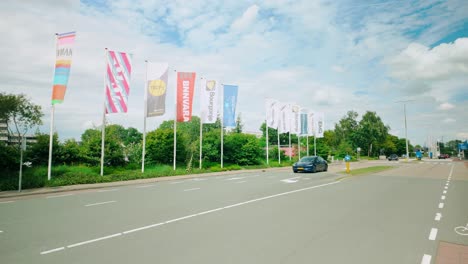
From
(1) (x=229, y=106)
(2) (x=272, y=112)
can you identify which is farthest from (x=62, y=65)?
(2) (x=272, y=112)

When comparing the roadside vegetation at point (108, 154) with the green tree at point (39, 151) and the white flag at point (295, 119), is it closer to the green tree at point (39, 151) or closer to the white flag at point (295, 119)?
the green tree at point (39, 151)

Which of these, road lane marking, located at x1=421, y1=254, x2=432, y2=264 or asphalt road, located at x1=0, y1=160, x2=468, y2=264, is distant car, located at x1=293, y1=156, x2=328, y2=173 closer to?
asphalt road, located at x1=0, y1=160, x2=468, y2=264

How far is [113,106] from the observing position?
21016 millimetres

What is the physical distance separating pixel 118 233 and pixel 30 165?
17.7m

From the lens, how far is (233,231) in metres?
6.59

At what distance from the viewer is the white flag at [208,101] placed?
28.6 m

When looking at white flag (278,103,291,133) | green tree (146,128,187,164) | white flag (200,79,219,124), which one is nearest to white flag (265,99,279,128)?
white flag (278,103,291,133)

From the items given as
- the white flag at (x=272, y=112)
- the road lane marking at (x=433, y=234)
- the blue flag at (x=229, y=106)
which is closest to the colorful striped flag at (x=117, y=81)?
the blue flag at (x=229, y=106)

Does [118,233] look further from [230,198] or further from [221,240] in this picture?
[230,198]

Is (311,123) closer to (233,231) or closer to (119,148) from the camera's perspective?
(119,148)

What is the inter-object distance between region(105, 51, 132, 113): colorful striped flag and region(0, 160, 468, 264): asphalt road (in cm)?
1116

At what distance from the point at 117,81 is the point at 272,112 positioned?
69.5 ft

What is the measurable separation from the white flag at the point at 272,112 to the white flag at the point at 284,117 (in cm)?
100

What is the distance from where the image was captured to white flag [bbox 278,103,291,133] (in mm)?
39525
